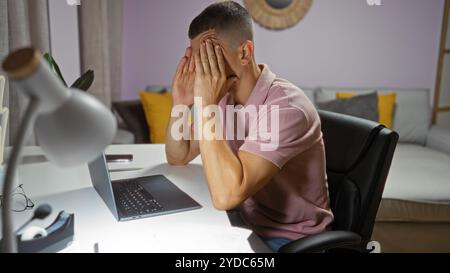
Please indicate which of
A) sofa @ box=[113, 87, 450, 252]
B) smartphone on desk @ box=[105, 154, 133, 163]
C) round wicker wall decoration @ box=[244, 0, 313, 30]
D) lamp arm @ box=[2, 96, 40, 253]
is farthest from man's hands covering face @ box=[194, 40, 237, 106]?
round wicker wall decoration @ box=[244, 0, 313, 30]

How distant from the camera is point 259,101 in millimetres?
1070

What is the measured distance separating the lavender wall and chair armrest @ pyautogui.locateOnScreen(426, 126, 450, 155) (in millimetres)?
492

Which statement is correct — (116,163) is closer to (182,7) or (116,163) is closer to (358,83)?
(182,7)

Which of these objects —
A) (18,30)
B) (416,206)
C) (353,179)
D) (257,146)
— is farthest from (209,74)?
(416,206)

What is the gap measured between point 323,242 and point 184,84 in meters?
0.63

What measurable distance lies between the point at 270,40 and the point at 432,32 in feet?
3.96

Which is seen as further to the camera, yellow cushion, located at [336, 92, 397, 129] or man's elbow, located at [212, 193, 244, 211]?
yellow cushion, located at [336, 92, 397, 129]

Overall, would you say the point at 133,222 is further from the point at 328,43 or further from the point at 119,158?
the point at 328,43

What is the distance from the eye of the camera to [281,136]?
3.10 feet

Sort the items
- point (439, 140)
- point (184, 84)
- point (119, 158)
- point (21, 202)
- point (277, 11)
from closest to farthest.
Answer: point (21, 202) < point (184, 84) < point (119, 158) < point (439, 140) < point (277, 11)

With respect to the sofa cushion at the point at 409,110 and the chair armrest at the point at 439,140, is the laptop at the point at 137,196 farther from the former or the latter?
the chair armrest at the point at 439,140

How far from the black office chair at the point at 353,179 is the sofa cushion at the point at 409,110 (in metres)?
1.75

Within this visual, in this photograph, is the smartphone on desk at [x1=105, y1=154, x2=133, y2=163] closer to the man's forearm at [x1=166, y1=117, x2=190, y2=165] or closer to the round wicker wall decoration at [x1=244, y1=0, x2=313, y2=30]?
the man's forearm at [x1=166, y1=117, x2=190, y2=165]

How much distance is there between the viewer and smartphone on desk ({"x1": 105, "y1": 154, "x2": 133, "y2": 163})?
1338mm
